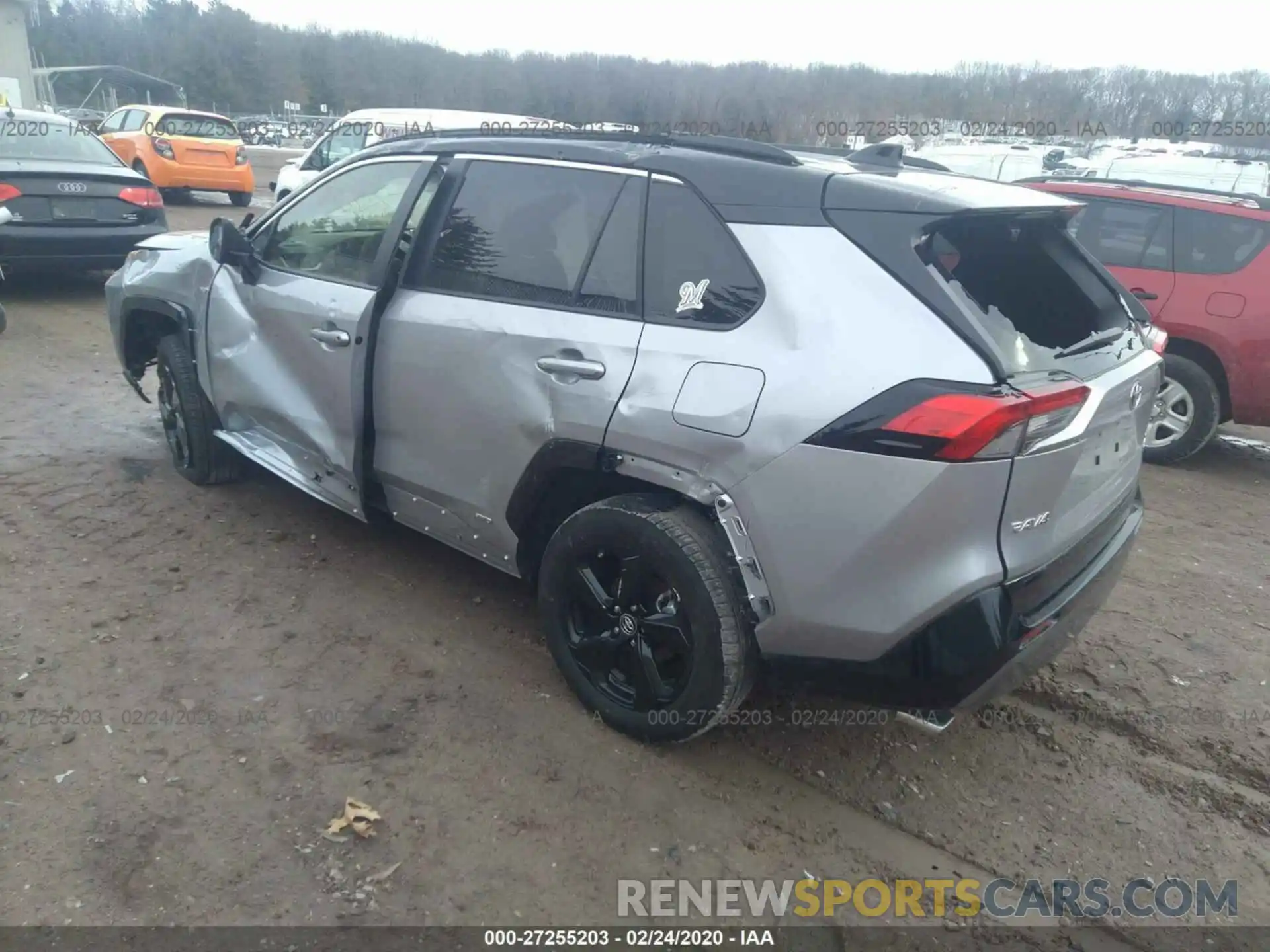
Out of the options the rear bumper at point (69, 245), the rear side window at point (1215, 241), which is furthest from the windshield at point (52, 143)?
the rear side window at point (1215, 241)

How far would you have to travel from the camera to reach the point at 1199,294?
584 cm

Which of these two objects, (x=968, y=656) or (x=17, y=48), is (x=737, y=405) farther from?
(x=17, y=48)

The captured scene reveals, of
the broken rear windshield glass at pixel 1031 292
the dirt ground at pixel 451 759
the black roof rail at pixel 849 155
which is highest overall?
the black roof rail at pixel 849 155

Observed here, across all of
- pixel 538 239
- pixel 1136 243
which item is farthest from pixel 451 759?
pixel 1136 243

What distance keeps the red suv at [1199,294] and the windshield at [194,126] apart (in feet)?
48.0

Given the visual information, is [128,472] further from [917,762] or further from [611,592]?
[917,762]

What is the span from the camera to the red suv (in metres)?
5.66

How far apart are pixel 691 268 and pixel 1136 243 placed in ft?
16.1

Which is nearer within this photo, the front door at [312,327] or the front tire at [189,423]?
the front door at [312,327]

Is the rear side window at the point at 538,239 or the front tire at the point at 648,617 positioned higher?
the rear side window at the point at 538,239

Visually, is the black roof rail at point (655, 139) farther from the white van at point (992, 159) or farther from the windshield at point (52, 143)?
the white van at point (992, 159)

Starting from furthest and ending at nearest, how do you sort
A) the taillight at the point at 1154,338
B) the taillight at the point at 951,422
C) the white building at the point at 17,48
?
the white building at the point at 17,48 → the taillight at the point at 1154,338 → the taillight at the point at 951,422

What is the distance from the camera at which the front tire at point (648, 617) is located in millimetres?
2549

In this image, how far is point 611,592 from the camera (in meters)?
2.85
